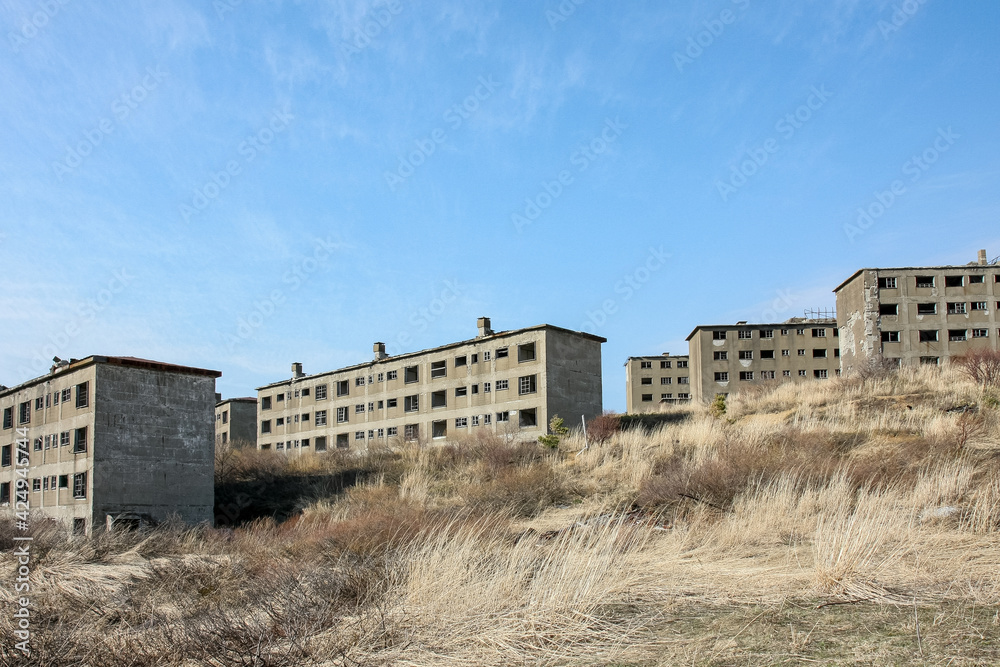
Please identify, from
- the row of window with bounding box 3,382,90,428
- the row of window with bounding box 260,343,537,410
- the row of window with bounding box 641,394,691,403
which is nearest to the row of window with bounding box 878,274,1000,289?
the row of window with bounding box 260,343,537,410

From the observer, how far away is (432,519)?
12797mm

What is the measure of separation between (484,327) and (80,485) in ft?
87.2

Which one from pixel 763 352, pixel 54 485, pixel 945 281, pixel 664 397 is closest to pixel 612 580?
pixel 54 485

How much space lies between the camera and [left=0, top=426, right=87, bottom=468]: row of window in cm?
3028

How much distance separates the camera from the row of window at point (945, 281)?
59.1m

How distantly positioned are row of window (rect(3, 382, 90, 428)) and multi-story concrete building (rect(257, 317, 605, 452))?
1830 centimetres

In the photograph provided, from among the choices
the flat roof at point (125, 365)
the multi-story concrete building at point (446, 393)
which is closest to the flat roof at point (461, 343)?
the multi-story concrete building at point (446, 393)

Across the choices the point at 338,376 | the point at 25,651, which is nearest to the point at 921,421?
the point at 25,651

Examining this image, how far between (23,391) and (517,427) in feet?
86.6

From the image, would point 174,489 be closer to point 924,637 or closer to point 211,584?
point 211,584

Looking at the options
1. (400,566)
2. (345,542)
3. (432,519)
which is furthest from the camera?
(432,519)

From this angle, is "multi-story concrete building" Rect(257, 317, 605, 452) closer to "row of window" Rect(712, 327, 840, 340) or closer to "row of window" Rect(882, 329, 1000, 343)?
"row of window" Rect(882, 329, 1000, 343)

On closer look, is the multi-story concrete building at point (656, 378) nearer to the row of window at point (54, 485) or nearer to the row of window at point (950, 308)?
the row of window at point (950, 308)

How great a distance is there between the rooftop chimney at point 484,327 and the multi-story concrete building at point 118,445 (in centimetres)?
2025
